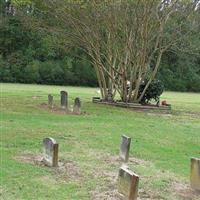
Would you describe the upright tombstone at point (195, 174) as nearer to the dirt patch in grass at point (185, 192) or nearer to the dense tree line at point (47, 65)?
the dirt patch in grass at point (185, 192)

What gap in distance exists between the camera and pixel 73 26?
22.8 metres

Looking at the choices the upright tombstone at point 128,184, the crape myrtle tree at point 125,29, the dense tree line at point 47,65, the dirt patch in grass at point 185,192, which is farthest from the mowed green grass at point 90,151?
the dense tree line at point 47,65

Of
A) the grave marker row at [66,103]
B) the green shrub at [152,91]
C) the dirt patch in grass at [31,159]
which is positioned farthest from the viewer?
the green shrub at [152,91]

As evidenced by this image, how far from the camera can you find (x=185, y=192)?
764 cm

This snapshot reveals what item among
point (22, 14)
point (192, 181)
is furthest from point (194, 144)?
point (22, 14)

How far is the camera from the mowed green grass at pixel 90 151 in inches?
293

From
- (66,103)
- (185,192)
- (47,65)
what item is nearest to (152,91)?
(66,103)

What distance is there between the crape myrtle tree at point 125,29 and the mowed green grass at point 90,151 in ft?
16.5

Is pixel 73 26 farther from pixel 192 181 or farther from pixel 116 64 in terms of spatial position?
pixel 192 181

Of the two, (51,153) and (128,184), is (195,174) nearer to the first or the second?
(128,184)

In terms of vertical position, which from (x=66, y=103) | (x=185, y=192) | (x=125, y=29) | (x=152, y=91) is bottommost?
(x=185, y=192)

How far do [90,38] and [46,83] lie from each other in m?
32.0

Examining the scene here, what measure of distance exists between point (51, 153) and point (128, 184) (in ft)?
7.65

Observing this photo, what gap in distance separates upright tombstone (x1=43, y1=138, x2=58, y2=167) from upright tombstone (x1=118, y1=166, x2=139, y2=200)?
6.42 ft
